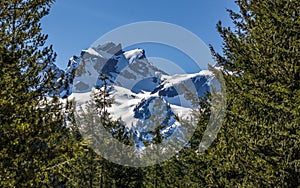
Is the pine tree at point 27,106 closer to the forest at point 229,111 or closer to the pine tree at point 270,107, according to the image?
the forest at point 229,111

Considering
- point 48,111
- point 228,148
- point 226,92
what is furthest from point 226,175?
point 48,111

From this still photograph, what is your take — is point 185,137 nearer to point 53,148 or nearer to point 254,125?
point 254,125

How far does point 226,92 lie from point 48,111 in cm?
713

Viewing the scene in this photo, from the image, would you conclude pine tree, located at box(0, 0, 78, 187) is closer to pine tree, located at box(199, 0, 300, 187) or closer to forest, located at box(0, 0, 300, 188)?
forest, located at box(0, 0, 300, 188)

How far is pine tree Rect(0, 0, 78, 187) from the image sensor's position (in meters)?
7.25

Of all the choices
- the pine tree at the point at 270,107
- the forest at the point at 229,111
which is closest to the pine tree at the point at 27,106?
the forest at the point at 229,111

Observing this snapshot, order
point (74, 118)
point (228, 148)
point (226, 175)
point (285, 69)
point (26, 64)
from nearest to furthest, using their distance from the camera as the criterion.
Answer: point (285, 69)
point (26, 64)
point (228, 148)
point (226, 175)
point (74, 118)

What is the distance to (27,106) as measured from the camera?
8.41 meters

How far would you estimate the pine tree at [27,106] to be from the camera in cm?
725

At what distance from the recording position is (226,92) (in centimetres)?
1367

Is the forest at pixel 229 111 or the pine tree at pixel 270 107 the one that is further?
the pine tree at pixel 270 107

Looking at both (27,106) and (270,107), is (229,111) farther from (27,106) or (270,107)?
(27,106)

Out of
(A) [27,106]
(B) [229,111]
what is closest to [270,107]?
(B) [229,111]

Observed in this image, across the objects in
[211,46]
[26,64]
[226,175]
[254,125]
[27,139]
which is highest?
[211,46]
